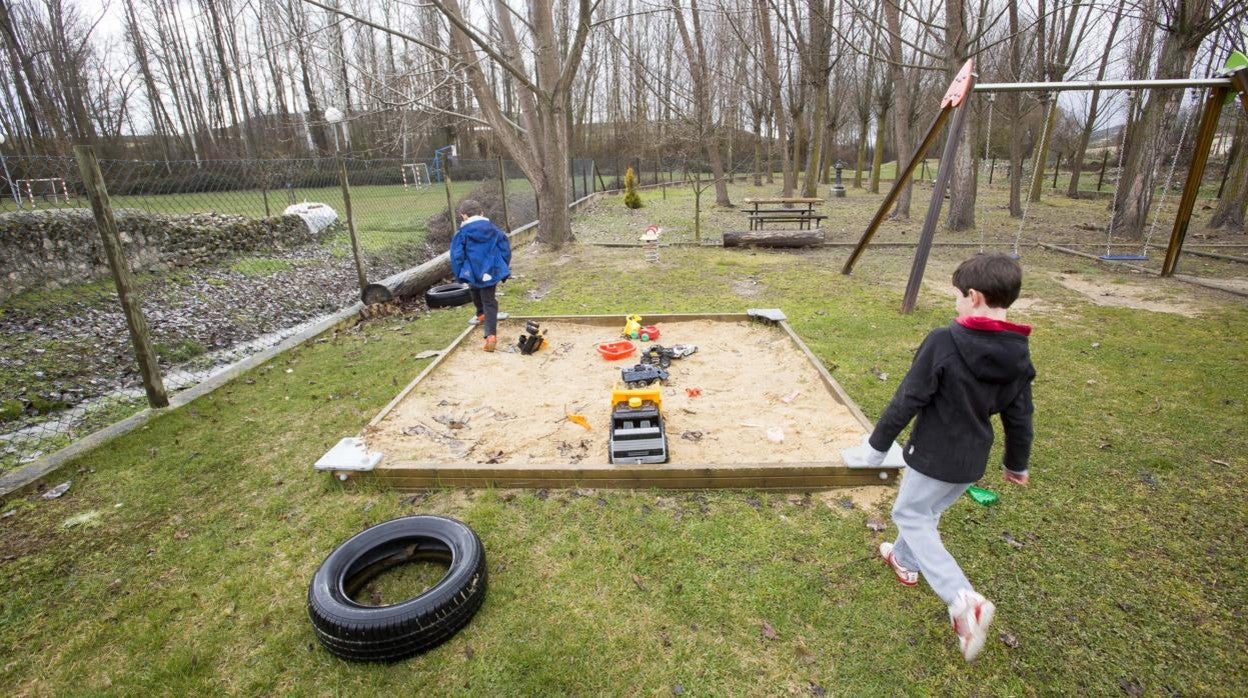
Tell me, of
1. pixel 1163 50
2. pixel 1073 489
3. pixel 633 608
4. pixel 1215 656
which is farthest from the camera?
pixel 1163 50

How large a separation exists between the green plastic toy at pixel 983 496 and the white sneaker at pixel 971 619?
1.13m

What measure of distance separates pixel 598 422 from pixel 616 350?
4.41 feet

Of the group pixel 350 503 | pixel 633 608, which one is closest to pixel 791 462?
pixel 633 608

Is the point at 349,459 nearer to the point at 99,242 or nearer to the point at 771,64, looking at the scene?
the point at 99,242

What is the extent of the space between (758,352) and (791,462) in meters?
2.09

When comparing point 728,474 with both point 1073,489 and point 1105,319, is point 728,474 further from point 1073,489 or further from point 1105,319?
point 1105,319

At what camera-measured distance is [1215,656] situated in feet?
6.92

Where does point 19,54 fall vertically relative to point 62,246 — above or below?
above

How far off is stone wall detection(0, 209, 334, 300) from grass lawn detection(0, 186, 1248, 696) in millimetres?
5090

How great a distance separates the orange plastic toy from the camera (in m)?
5.14

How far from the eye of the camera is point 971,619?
2.03 metres

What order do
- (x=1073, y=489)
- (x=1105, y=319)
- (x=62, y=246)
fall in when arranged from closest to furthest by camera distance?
(x=1073, y=489) < (x=1105, y=319) < (x=62, y=246)

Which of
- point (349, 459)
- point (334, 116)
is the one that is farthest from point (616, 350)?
point (334, 116)

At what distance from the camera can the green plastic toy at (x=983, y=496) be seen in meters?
3.01
